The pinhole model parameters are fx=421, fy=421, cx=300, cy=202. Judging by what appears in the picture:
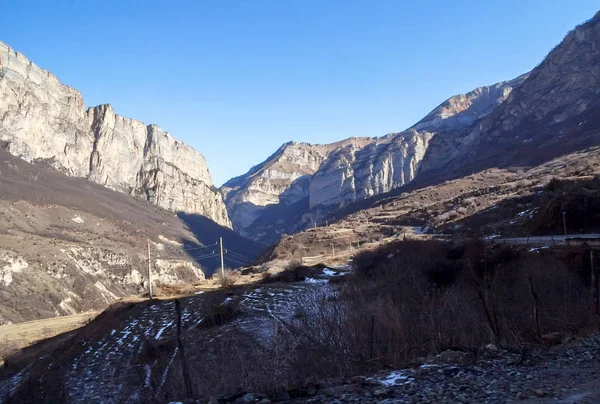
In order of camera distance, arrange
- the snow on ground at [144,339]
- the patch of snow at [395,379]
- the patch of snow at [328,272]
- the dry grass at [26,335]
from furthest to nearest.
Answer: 1. the patch of snow at [328,272]
2. the dry grass at [26,335]
3. the snow on ground at [144,339]
4. the patch of snow at [395,379]

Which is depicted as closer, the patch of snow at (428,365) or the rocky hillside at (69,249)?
the patch of snow at (428,365)

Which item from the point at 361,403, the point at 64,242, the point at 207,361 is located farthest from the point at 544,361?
the point at 64,242

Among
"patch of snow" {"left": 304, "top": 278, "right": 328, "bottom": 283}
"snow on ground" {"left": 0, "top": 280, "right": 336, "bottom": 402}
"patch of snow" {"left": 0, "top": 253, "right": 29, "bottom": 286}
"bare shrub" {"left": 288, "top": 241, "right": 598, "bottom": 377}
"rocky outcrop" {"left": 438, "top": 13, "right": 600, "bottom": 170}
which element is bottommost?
"snow on ground" {"left": 0, "top": 280, "right": 336, "bottom": 402}

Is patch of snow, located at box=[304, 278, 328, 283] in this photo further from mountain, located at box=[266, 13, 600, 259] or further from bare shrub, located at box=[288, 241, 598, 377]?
mountain, located at box=[266, 13, 600, 259]

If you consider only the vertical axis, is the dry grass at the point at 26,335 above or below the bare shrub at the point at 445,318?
below

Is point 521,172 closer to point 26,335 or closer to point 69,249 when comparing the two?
point 26,335

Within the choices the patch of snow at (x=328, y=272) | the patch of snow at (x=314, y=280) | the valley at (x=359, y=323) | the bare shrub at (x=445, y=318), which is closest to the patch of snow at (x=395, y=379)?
the valley at (x=359, y=323)

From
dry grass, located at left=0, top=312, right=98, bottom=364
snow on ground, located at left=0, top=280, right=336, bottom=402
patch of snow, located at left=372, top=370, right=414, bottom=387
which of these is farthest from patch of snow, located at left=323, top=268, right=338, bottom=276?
patch of snow, located at left=372, top=370, right=414, bottom=387

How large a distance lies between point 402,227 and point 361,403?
86.5 m

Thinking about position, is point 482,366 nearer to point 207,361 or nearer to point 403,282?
point 207,361

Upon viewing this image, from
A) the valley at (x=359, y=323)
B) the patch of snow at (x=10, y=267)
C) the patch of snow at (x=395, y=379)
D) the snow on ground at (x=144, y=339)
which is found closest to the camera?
the patch of snow at (x=395, y=379)

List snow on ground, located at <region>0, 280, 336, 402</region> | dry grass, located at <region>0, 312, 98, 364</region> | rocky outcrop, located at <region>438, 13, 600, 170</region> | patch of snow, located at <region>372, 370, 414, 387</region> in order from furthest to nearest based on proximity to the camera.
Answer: rocky outcrop, located at <region>438, 13, 600, 170</region> → dry grass, located at <region>0, 312, 98, 364</region> → snow on ground, located at <region>0, 280, 336, 402</region> → patch of snow, located at <region>372, 370, 414, 387</region>

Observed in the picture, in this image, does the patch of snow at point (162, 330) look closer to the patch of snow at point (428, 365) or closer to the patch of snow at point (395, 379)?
the patch of snow at point (395, 379)

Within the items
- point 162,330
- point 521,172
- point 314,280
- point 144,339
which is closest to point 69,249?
point 314,280
